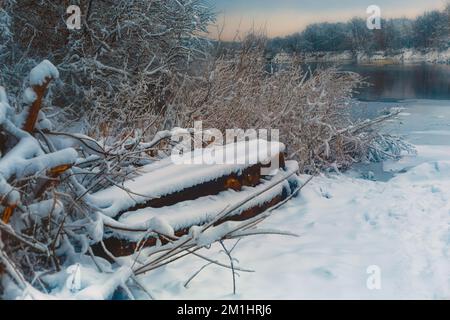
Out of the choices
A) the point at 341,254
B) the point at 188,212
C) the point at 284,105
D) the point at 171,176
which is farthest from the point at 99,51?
the point at 341,254

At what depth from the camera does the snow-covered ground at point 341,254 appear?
3.45 m

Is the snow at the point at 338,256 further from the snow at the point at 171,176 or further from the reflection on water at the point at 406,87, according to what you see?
the reflection on water at the point at 406,87

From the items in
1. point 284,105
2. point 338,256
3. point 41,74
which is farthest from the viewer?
point 284,105

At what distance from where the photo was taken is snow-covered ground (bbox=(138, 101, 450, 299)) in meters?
3.45

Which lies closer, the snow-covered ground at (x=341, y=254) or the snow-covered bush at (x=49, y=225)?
the snow-covered bush at (x=49, y=225)

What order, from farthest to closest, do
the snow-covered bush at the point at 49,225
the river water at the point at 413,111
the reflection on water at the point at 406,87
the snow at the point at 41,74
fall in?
the reflection on water at the point at 406,87 → the river water at the point at 413,111 → the snow at the point at 41,74 → the snow-covered bush at the point at 49,225

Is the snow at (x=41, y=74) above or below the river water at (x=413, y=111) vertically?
above

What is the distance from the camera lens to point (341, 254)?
4.28m

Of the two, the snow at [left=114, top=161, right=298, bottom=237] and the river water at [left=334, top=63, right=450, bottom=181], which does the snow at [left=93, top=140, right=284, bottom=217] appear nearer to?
the snow at [left=114, top=161, right=298, bottom=237]

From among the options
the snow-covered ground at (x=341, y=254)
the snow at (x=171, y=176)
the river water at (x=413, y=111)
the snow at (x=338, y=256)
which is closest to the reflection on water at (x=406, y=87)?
the river water at (x=413, y=111)

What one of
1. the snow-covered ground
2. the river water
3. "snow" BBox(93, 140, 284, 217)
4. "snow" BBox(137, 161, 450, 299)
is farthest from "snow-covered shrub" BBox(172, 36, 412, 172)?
"snow" BBox(93, 140, 284, 217)

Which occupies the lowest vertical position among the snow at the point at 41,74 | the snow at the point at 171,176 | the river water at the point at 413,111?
the river water at the point at 413,111

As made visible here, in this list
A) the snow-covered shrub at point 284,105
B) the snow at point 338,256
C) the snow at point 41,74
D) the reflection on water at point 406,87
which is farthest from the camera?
the reflection on water at point 406,87

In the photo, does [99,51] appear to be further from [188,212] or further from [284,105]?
[188,212]
